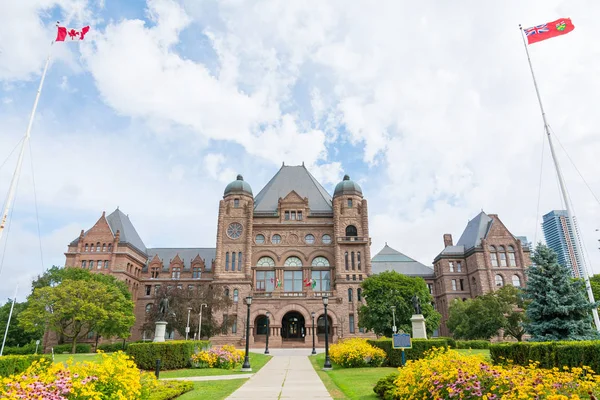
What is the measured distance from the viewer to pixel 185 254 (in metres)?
72.7

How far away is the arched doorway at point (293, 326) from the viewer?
55.7 m

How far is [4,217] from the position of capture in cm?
2067

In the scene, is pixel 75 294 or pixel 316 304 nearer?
pixel 75 294

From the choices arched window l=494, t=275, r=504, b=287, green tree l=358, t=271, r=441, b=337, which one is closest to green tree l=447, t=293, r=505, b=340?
green tree l=358, t=271, r=441, b=337

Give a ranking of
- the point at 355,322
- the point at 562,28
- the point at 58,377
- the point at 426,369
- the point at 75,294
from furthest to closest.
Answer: the point at 355,322
the point at 75,294
the point at 562,28
the point at 426,369
the point at 58,377

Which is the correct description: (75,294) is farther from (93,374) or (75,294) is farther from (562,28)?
(562,28)

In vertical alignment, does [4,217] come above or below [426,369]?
above

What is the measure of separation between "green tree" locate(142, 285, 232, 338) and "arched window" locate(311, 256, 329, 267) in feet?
49.9

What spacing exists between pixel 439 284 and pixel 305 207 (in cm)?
2710

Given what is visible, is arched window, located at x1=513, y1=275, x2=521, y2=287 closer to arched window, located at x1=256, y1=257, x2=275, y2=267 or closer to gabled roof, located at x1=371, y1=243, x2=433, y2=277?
gabled roof, located at x1=371, y1=243, x2=433, y2=277

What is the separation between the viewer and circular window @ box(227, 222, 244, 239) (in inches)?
2218

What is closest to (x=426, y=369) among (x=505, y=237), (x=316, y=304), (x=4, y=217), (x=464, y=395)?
(x=464, y=395)

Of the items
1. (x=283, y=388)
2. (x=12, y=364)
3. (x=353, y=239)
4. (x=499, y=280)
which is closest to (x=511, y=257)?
(x=499, y=280)

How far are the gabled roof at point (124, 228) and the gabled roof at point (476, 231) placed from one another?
57.3 metres
